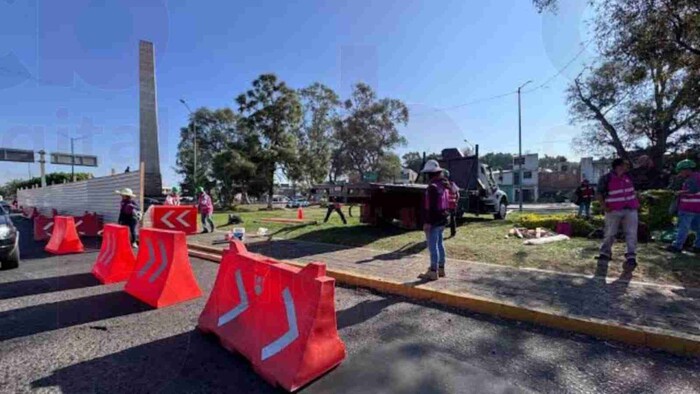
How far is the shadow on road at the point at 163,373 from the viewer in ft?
9.34

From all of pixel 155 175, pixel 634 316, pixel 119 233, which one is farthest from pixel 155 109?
pixel 634 316

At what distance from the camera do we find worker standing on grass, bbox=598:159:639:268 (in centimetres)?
595

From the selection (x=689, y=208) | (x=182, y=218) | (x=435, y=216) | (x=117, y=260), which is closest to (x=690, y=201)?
(x=689, y=208)

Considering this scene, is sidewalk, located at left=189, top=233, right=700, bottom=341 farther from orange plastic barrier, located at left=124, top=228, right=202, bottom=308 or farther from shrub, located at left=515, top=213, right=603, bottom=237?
shrub, located at left=515, top=213, right=603, bottom=237

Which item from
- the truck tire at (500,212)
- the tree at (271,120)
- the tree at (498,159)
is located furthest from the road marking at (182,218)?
the tree at (498,159)

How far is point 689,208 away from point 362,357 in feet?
23.2

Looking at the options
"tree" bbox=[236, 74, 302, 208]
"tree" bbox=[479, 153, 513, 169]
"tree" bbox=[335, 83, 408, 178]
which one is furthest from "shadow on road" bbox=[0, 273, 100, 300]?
"tree" bbox=[479, 153, 513, 169]

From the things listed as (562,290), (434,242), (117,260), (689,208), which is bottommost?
(562,290)

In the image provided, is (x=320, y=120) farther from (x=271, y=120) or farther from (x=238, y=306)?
(x=238, y=306)

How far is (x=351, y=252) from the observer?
820cm

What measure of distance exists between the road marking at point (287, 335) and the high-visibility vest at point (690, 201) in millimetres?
7627

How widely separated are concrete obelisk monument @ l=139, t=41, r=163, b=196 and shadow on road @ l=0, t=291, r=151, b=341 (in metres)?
12.6

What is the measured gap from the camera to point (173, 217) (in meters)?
10.4

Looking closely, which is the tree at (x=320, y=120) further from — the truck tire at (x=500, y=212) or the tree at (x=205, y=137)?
the truck tire at (x=500, y=212)
